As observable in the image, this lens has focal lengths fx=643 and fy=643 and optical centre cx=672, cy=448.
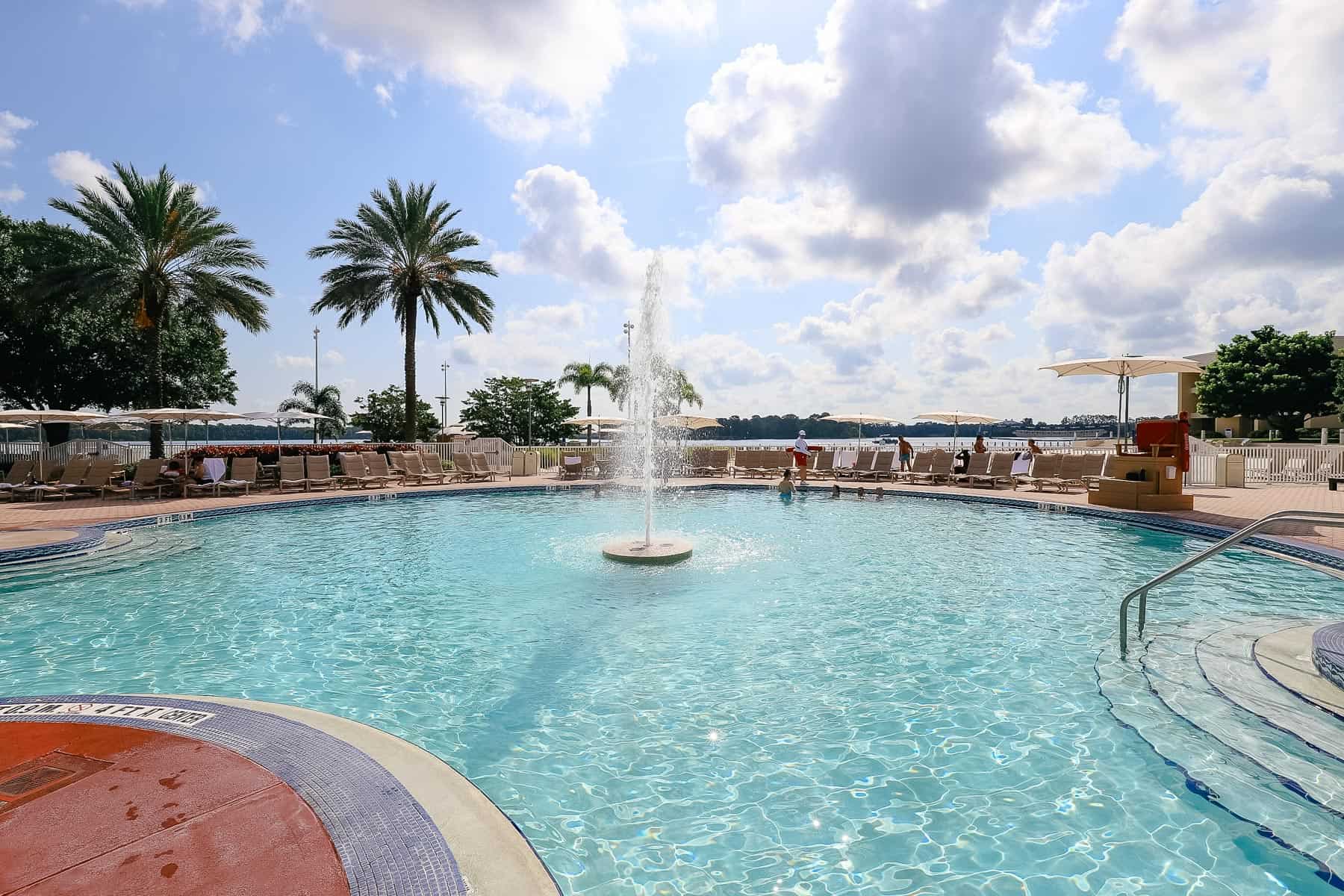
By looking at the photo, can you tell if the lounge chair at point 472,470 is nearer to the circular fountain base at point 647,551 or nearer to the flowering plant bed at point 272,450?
the flowering plant bed at point 272,450

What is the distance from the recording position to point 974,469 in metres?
18.9

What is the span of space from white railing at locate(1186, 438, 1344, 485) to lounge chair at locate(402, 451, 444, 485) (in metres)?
21.4

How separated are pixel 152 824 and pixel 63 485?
63.1 ft

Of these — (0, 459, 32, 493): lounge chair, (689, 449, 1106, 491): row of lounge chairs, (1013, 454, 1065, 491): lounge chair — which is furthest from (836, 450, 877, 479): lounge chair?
(0, 459, 32, 493): lounge chair

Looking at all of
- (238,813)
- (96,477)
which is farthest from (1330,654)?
(96,477)

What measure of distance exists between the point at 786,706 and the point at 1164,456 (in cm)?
1256

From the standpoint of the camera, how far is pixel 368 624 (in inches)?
263

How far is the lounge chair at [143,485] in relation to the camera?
54.4ft

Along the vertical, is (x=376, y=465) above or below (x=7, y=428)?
below

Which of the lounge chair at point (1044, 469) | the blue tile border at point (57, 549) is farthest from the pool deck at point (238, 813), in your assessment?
the lounge chair at point (1044, 469)

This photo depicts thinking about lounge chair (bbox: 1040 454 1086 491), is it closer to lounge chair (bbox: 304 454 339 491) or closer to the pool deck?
the pool deck

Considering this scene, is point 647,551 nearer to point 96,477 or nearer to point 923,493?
point 923,493

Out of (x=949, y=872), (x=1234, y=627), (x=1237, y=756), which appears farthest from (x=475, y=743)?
(x=1234, y=627)

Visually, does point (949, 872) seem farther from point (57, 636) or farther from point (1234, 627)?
point (57, 636)
